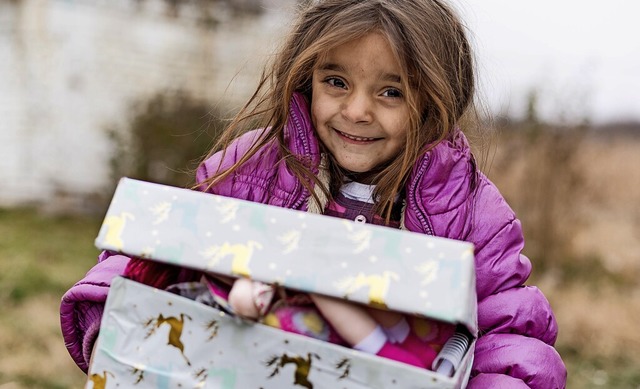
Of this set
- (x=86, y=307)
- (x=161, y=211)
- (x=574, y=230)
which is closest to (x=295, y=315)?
(x=161, y=211)

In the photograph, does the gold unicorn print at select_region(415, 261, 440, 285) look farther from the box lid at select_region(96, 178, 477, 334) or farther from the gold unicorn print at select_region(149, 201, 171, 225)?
the gold unicorn print at select_region(149, 201, 171, 225)

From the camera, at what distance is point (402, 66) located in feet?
5.98

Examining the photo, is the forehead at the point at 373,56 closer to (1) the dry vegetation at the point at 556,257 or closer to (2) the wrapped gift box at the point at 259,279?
(2) the wrapped gift box at the point at 259,279

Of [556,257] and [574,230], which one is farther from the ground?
[574,230]

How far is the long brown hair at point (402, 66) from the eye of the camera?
183cm

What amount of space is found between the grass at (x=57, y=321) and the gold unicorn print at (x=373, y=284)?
2563 mm

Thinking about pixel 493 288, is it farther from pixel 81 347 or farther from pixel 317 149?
pixel 81 347

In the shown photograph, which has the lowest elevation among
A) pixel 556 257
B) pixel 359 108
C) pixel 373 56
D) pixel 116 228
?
pixel 556 257

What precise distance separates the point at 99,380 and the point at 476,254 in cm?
85

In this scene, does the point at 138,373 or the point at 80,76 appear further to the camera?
the point at 80,76

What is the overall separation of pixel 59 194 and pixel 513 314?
17.7ft

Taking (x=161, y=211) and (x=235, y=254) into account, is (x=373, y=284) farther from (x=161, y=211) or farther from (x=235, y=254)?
(x=161, y=211)

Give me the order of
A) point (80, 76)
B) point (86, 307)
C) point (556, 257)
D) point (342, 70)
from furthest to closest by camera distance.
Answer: point (80, 76), point (556, 257), point (342, 70), point (86, 307)

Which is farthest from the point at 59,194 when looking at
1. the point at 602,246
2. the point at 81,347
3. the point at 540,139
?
the point at 81,347
